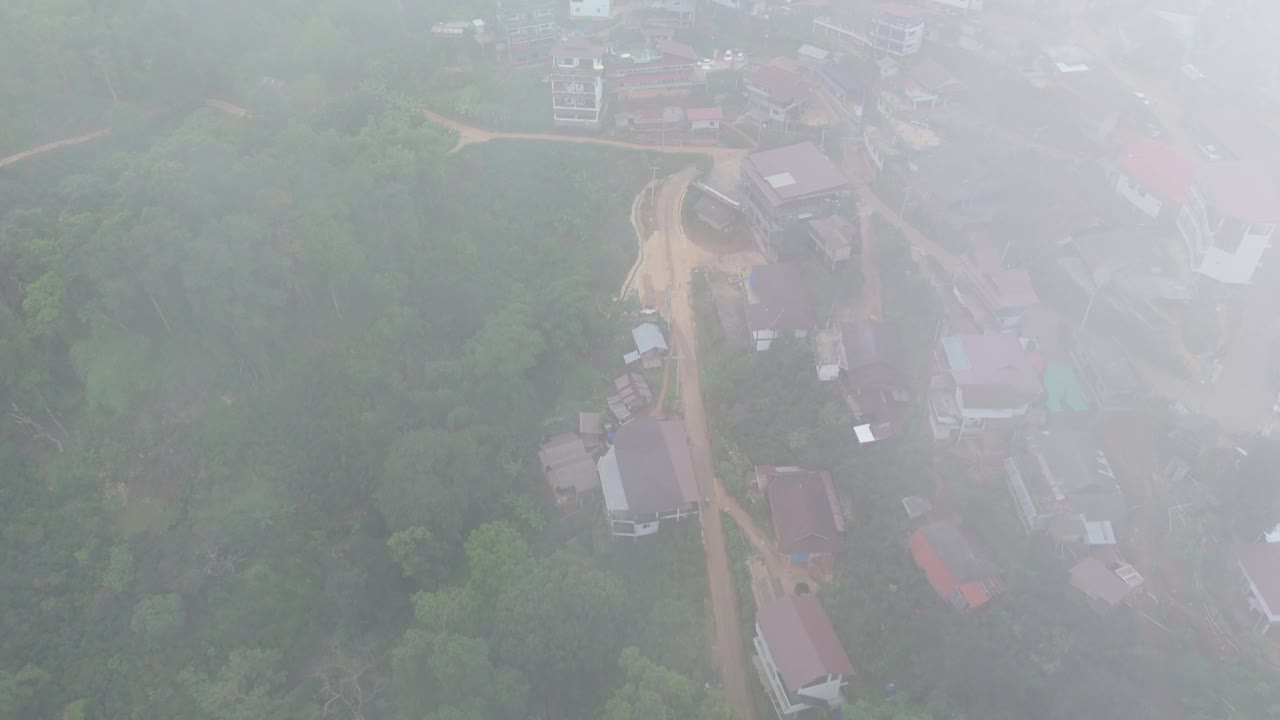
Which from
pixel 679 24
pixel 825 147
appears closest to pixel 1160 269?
pixel 825 147

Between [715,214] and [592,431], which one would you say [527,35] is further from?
[592,431]

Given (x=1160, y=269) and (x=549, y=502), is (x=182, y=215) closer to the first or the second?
(x=549, y=502)

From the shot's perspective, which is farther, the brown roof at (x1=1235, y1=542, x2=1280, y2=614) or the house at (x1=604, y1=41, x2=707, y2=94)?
the house at (x1=604, y1=41, x2=707, y2=94)

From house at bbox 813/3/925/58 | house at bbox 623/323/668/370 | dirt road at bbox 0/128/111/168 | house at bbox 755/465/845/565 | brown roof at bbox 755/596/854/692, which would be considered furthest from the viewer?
house at bbox 813/3/925/58

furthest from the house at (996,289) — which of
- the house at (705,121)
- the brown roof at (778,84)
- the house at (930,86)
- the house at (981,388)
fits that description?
the house at (705,121)

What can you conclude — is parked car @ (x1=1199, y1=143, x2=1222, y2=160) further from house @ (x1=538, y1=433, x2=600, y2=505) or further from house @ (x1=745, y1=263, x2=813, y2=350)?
house @ (x1=538, y1=433, x2=600, y2=505)

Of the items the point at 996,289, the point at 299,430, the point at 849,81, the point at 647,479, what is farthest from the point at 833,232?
the point at 299,430

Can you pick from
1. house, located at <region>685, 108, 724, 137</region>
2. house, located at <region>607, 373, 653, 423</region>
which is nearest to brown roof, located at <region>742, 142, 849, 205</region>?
house, located at <region>685, 108, 724, 137</region>

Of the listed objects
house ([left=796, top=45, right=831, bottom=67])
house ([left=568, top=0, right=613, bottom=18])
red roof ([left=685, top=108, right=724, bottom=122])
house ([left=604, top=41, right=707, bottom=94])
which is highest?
house ([left=568, top=0, right=613, bottom=18])
